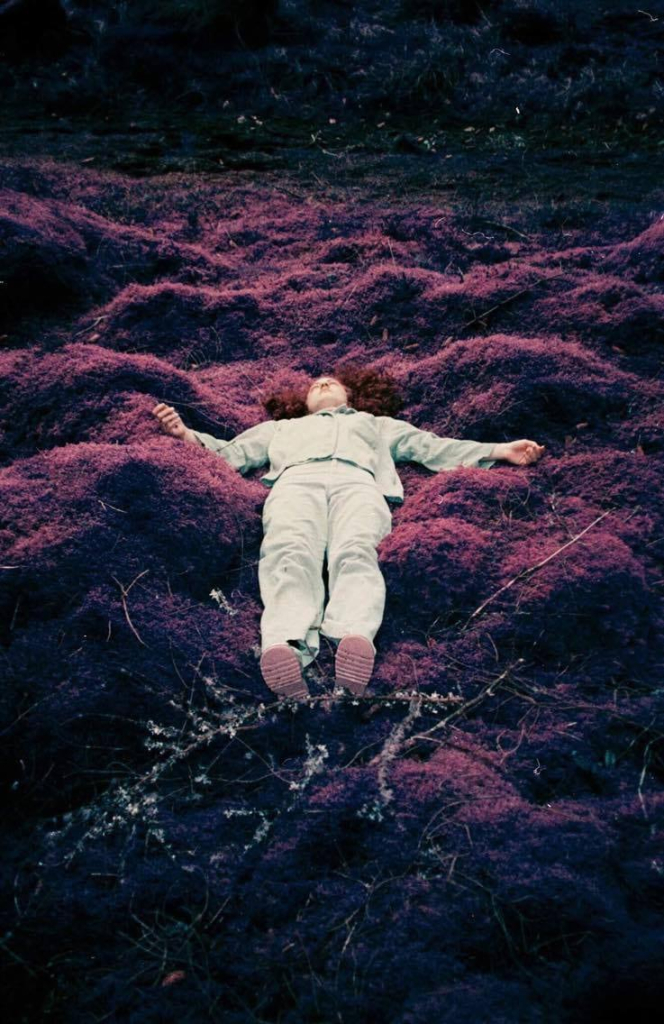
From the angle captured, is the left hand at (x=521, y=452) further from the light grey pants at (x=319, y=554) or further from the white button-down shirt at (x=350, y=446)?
the light grey pants at (x=319, y=554)

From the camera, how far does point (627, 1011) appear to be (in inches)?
71.8

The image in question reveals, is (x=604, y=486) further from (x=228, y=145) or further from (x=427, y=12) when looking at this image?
(x=427, y=12)

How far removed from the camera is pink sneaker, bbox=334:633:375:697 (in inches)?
98.9

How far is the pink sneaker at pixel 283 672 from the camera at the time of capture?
248 cm

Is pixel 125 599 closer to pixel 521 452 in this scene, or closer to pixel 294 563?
pixel 294 563

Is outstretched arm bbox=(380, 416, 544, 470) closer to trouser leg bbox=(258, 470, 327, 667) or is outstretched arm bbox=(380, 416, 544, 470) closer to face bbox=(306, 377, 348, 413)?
face bbox=(306, 377, 348, 413)

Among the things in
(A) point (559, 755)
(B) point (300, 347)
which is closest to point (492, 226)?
(B) point (300, 347)

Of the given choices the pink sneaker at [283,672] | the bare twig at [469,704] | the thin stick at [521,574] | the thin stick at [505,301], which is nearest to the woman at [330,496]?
the pink sneaker at [283,672]

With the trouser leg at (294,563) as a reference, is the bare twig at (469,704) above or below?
below

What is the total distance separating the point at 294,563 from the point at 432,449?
1.14m

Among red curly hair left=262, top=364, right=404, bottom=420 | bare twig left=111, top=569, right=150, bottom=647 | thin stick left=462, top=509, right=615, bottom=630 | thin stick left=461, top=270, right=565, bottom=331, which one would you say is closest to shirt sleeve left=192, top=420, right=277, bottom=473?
red curly hair left=262, top=364, right=404, bottom=420

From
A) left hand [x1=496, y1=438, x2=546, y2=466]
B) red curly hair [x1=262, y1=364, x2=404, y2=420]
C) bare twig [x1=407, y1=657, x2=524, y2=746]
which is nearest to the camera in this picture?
bare twig [x1=407, y1=657, x2=524, y2=746]

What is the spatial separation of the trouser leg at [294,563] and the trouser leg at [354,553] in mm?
57

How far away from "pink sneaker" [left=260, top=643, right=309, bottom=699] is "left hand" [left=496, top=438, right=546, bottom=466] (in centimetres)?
158
